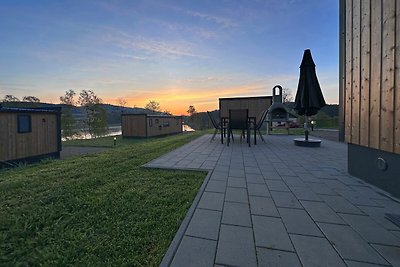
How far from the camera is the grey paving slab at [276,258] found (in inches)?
48.2

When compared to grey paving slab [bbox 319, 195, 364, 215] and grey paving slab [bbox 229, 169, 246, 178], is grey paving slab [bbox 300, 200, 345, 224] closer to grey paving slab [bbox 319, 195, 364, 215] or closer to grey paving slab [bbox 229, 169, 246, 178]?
grey paving slab [bbox 319, 195, 364, 215]

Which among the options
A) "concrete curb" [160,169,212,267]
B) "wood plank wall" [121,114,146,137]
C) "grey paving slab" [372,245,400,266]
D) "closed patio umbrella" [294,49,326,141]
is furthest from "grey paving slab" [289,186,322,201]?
"wood plank wall" [121,114,146,137]

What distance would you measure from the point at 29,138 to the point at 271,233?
31.4ft

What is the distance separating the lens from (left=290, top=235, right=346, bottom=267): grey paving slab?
1.23 metres

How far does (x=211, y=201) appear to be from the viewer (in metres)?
2.26

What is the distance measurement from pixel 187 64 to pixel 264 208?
1100 cm

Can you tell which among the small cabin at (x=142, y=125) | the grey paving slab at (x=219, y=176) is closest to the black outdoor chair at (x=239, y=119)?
the grey paving slab at (x=219, y=176)

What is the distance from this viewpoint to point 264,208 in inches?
81.6

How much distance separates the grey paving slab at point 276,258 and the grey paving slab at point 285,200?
870mm

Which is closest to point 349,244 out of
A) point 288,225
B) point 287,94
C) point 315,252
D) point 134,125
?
point 315,252

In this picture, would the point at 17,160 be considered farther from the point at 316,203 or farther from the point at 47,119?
the point at 316,203

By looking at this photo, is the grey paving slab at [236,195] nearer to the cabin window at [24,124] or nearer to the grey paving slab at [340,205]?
the grey paving slab at [340,205]

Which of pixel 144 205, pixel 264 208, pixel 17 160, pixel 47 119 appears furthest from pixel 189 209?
pixel 47 119

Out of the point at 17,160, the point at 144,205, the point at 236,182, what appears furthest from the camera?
the point at 17,160
